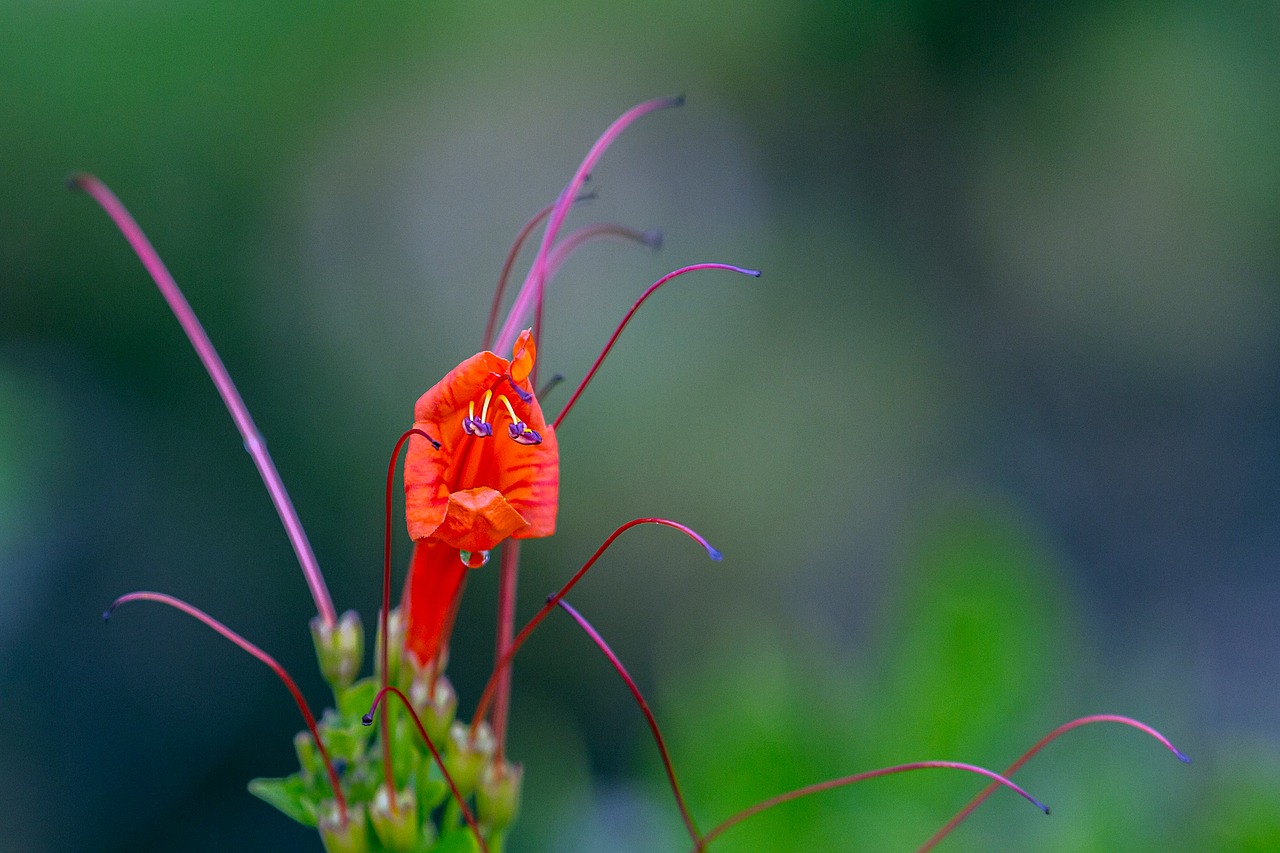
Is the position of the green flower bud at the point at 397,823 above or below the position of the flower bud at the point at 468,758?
below

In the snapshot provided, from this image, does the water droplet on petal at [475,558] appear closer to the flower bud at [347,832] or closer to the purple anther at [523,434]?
the purple anther at [523,434]

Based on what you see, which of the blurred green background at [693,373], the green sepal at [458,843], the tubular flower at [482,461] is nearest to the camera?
the tubular flower at [482,461]

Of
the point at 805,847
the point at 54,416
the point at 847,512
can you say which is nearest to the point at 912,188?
the point at 847,512

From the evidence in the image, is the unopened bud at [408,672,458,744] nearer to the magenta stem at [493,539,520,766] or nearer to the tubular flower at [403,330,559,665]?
the magenta stem at [493,539,520,766]

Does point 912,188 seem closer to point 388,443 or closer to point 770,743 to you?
point 388,443

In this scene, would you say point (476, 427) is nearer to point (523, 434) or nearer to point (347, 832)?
point (523, 434)

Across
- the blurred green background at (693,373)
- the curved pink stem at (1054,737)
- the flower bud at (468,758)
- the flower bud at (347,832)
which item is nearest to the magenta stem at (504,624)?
the flower bud at (468,758)

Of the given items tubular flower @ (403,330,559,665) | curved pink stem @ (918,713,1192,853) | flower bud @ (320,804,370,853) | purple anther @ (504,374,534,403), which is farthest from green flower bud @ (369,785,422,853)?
curved pink stem @ (918,713,1192,853)
